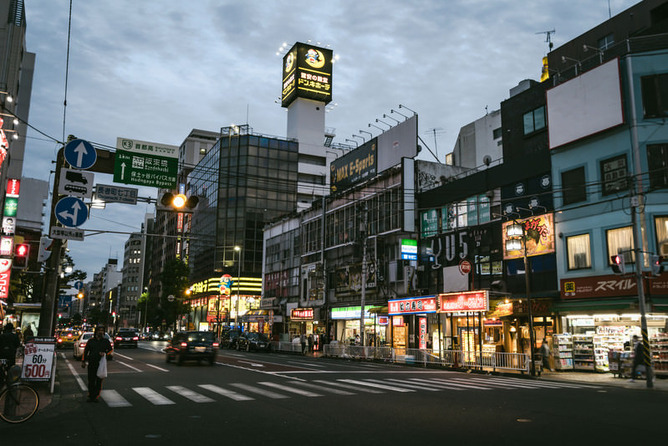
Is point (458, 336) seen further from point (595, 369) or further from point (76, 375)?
point (76, 375)

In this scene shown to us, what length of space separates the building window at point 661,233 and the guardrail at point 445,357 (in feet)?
26.2

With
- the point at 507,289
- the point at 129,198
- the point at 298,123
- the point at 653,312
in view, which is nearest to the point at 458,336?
the point at 507,289

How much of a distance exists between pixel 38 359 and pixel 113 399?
234 cm

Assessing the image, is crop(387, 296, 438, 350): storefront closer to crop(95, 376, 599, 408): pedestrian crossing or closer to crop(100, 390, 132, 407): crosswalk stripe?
crop(95, 376, 599, 408): pedestrian crossing

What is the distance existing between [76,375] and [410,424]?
52.8 ft

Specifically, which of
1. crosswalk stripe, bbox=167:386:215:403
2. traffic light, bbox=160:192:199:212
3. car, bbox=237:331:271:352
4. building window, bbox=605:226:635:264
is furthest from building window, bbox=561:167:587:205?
car, bbox=237:331:271:352

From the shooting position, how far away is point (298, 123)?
8962 centimetres

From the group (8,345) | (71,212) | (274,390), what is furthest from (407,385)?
(8,345)

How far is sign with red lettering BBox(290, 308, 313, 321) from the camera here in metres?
52.3

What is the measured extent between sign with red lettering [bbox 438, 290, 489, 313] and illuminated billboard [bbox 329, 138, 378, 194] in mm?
18515

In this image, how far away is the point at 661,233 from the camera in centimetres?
2414

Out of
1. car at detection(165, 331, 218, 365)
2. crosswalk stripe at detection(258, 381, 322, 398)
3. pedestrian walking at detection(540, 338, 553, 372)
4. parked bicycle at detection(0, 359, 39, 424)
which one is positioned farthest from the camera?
pedestrian walking at detection(540, 338, 553, 372)

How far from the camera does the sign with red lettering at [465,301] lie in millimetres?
27547

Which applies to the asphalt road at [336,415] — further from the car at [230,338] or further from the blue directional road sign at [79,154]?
the car at [230,338]
